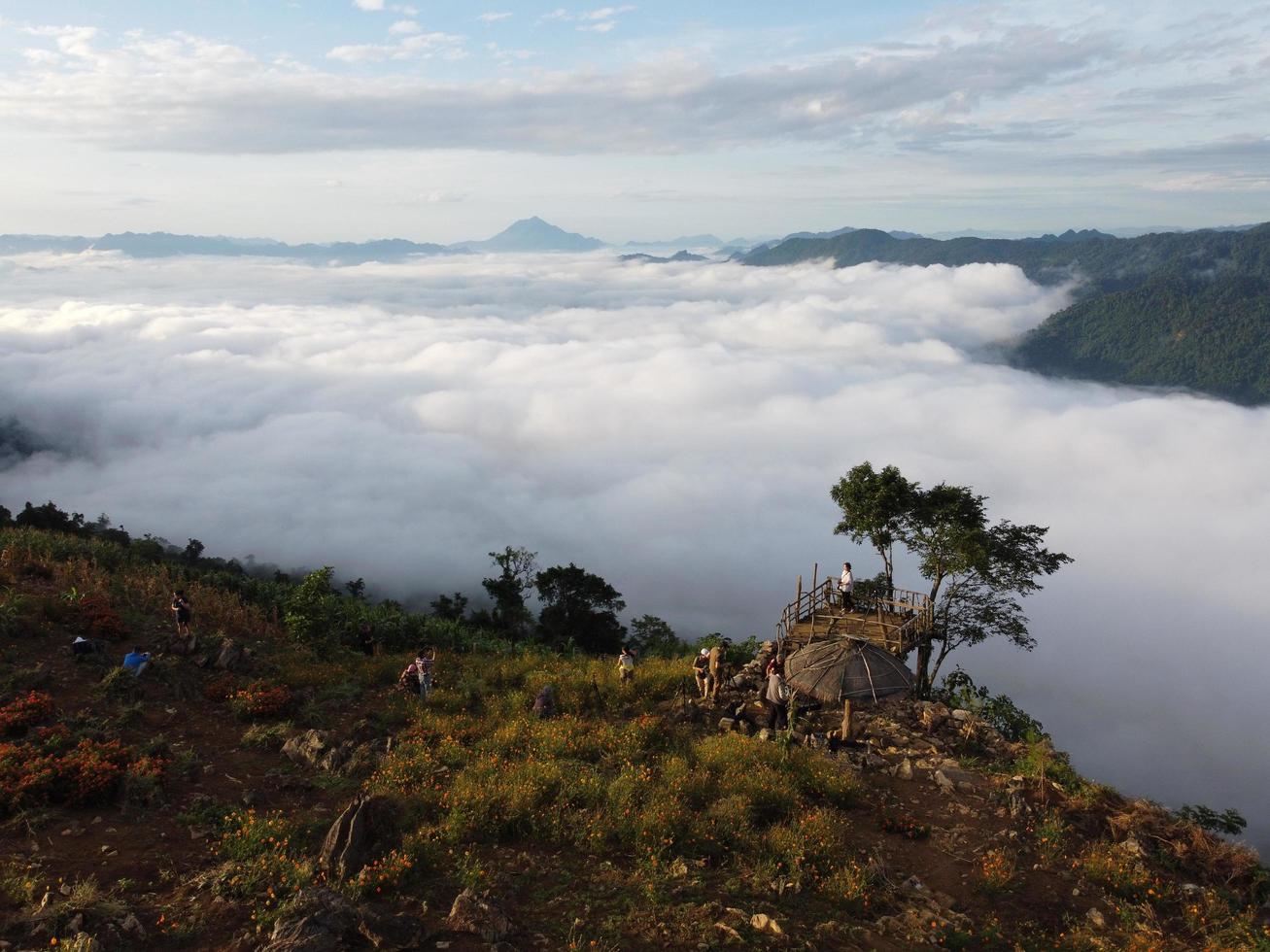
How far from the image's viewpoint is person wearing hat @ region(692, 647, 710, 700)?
17.5 m

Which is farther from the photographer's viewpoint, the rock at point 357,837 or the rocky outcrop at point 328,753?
the rocky outcrop at point 328,753

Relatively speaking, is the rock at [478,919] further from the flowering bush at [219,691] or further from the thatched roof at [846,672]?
the thatched roof at [846,672]

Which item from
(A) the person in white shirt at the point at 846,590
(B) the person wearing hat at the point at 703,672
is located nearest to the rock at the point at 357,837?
(B) the person wearing hat at the point at 703,672

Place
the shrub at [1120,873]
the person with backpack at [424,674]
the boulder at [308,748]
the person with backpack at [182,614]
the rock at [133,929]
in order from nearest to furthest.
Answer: the rock at [133,929] < the shrub at [1120,873] < the boulder at [308,748] < the person with backpack at [424,674] < the person with backpack at [182,614]

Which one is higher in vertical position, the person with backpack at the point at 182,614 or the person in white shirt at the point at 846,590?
the person with backpack at the point at 182,614

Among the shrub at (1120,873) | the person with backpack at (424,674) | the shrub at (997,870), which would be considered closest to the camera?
the shrub at (997,870)

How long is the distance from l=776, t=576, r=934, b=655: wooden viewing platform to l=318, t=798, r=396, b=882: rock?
13.3m

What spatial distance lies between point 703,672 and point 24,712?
44.0 ft

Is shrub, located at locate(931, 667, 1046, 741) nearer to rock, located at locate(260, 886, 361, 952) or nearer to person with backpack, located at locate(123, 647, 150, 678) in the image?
rock, located at locate(260, 886, 361, 952)

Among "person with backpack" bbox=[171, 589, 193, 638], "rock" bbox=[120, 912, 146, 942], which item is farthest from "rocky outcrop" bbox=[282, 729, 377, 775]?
"person with backpack" bbox=[171, 589, 193, 638]

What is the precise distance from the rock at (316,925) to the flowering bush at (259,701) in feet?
23.7

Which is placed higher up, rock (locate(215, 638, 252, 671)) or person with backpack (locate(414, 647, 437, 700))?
rock (locate(215, 638, 252, 671))

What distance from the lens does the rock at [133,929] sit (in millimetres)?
7738

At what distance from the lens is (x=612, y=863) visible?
33.4ft
